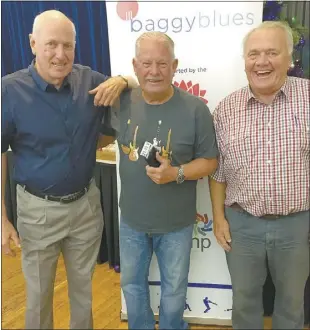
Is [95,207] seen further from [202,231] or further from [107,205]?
[202,231]

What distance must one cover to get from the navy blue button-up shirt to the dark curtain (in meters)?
1.02

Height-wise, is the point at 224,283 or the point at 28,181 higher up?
the point at 28,181

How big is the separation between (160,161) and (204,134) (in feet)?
0.47

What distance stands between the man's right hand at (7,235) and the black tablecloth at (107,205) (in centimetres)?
3

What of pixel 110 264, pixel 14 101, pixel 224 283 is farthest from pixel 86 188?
pixel 224 283

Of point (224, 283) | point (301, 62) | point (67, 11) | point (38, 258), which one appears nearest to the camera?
point (38, 258)

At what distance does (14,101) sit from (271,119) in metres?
0.59

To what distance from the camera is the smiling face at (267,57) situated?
0.91 m

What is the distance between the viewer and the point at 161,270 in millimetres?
1153

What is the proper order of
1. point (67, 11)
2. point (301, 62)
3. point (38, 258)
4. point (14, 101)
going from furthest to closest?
point (67, 11) → point (301, 62) → point (38, 258) → point (14, 101)

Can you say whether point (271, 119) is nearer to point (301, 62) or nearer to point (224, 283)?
point (301, 62)

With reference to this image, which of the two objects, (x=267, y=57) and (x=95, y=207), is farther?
(x=95, y=207)

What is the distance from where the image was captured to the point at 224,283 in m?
1.31

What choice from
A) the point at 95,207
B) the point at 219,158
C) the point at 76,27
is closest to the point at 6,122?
the point at 95,207
